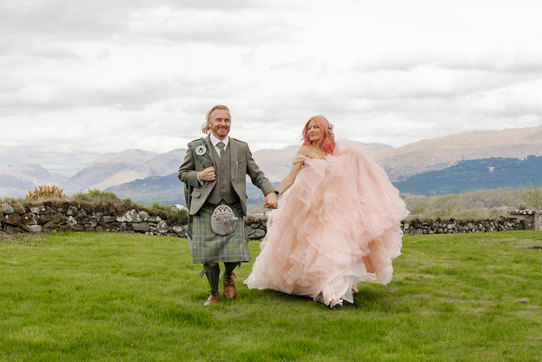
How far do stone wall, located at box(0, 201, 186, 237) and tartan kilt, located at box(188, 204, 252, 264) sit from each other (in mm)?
→ 9129

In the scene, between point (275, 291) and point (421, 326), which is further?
point (275, 291)

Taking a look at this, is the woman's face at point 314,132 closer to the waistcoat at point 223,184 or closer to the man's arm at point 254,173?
the man's arm at point 254,173

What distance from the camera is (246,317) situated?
662 cm

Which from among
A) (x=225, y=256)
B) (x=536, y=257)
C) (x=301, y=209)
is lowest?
(x=536, y=257)

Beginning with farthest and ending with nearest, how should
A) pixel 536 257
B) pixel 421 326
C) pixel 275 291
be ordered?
pixel 536 257
pixel 275 291
pixel 421 326

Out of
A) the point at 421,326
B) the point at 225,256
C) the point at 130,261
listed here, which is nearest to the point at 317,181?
the point at 225,256

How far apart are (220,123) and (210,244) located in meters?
1.68

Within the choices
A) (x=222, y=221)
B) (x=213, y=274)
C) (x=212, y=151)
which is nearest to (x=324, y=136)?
(x=212, y=151)

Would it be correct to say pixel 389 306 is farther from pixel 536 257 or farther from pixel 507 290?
pixel 536 257

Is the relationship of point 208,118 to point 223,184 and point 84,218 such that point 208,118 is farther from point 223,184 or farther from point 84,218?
point 84,218

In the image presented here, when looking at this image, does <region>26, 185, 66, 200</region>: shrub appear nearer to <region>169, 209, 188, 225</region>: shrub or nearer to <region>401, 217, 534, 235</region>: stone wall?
<region>169, 209, 188, 225</region>: shrub

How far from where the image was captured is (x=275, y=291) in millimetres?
8180

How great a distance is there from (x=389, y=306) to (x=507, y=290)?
2614 mm

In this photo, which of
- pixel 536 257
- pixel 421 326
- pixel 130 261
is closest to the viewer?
pixel 421 326
